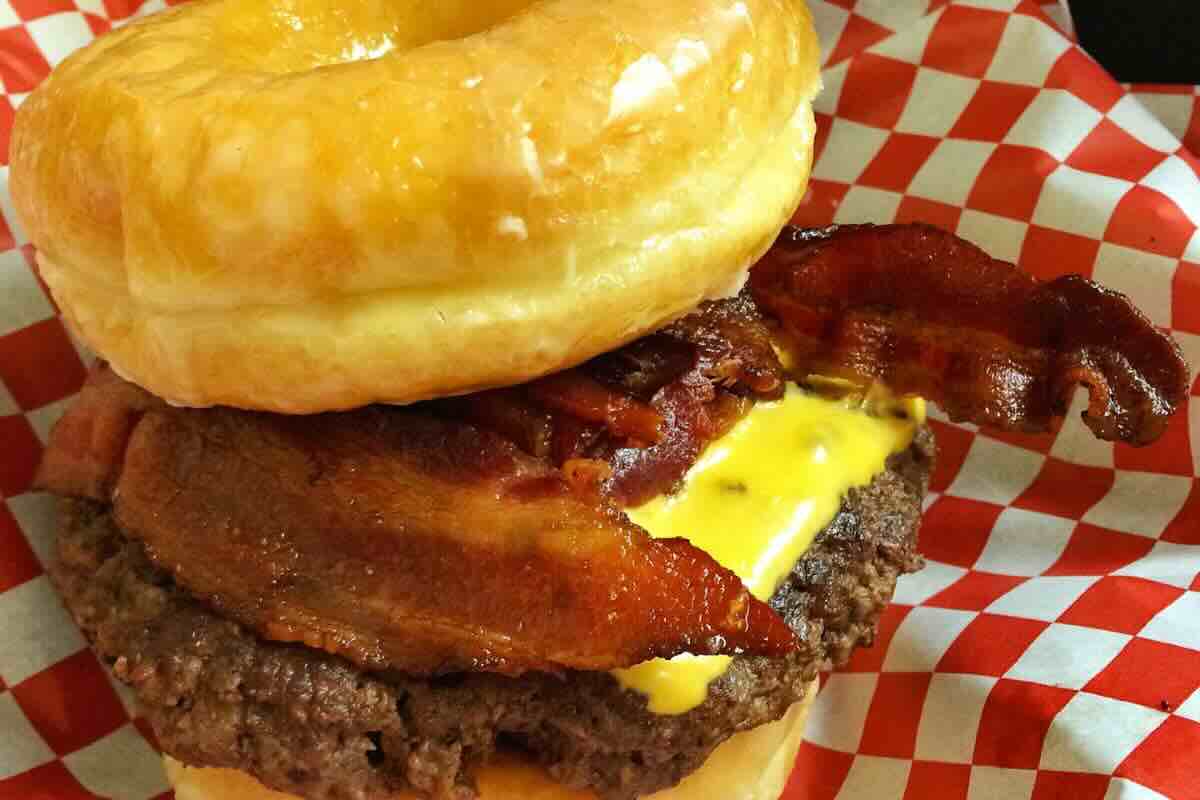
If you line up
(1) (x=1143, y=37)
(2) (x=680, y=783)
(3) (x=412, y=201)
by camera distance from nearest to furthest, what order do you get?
1. (3) (x=412, y=201)
2. (2) (x=680, y=783)
3. (1) (x=1143, y=37)

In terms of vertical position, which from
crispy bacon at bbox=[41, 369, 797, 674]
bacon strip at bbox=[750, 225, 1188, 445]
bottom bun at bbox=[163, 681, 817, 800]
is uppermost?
crispy bacon at bbox=[41, 369, 797, 674]

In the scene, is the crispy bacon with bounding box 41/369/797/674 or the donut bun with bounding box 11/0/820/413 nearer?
the donut bun with bounding box 11/0/820/413

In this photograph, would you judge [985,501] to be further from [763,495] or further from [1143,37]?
[1143,37]

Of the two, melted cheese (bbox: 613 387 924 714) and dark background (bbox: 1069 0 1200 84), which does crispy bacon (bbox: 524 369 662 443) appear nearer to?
melted cheese (bbox: 613 387 924 714)

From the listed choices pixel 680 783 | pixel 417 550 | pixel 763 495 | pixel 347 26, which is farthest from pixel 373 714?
pixel 347 26

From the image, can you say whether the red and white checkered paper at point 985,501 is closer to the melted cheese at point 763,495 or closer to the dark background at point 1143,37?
the dark background at point 1143,37

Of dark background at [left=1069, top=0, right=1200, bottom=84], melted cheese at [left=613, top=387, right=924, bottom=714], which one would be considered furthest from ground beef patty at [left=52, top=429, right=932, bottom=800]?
dark background at [left=1069, top=0, right=1200, bottom=84]
